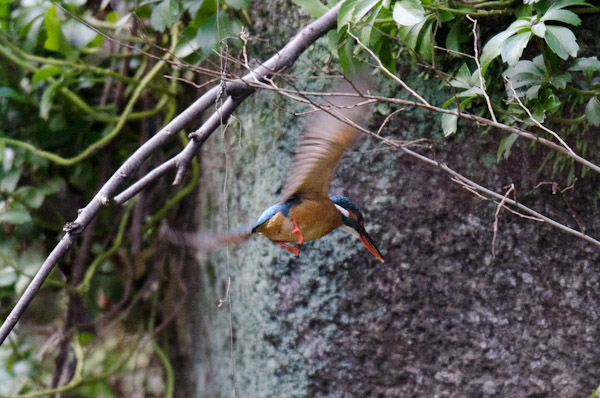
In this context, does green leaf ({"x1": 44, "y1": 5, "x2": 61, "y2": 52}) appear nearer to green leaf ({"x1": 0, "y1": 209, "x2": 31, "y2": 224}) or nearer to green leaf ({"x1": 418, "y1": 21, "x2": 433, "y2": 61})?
green leaf ({"x1": 0, "y1": 209, "x2": 31, "y2": 224})

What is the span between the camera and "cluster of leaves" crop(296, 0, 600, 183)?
1022 mm

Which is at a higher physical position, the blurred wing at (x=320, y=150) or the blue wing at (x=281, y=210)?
the blurred wing at (x=320, y=150)

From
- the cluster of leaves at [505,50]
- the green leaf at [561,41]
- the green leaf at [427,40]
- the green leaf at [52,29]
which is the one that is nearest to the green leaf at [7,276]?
the green leaf at [52,29]

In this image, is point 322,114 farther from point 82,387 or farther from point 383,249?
point 82,387

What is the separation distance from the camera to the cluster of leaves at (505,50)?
1.02 metres

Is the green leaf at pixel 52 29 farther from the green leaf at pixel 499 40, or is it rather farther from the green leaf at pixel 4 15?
the green leaf at pixel 499 40

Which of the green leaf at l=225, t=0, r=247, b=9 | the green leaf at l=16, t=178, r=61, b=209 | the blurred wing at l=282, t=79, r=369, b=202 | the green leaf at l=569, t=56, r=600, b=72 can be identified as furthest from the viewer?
the green leaf at l=16, t=178, r=61, b=209

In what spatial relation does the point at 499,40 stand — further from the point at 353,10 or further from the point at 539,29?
the point at 353,10

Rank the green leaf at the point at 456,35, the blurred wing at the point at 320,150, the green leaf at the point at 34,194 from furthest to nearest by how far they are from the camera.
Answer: the green leaf at the point at 34,194
the green leaf at the point at 456,35
the blurred wing at the point at 320,150

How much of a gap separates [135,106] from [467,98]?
1260 mm

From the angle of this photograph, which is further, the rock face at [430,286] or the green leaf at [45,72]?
the green leaf at [45,72]

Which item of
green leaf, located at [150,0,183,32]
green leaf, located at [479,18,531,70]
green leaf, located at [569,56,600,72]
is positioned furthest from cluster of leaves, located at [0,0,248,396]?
green leaf, located at [569,56,600,72]

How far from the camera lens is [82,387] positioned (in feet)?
6.38

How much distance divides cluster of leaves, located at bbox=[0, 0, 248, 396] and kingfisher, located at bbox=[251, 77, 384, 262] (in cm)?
84
